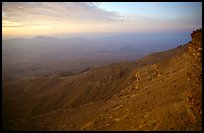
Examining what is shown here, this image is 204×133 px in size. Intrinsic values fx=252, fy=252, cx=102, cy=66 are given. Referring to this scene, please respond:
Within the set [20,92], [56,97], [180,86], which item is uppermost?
[180,86]

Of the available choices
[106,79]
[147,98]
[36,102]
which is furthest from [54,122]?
[106,79]

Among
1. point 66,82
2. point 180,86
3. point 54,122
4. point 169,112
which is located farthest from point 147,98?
point 66,82

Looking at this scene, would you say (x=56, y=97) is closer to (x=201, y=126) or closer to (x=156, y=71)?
(x=156, y=71)

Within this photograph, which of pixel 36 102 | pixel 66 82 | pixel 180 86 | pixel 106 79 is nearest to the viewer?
pixel 180 86

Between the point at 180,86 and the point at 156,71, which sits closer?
the point at 180,86

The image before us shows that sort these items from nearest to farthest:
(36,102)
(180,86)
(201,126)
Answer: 1. (201,126)
2. (180,86)
3. (36,102)

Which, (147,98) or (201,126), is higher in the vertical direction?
(201,126)

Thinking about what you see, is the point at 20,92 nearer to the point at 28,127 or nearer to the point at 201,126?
the point at 28,127
